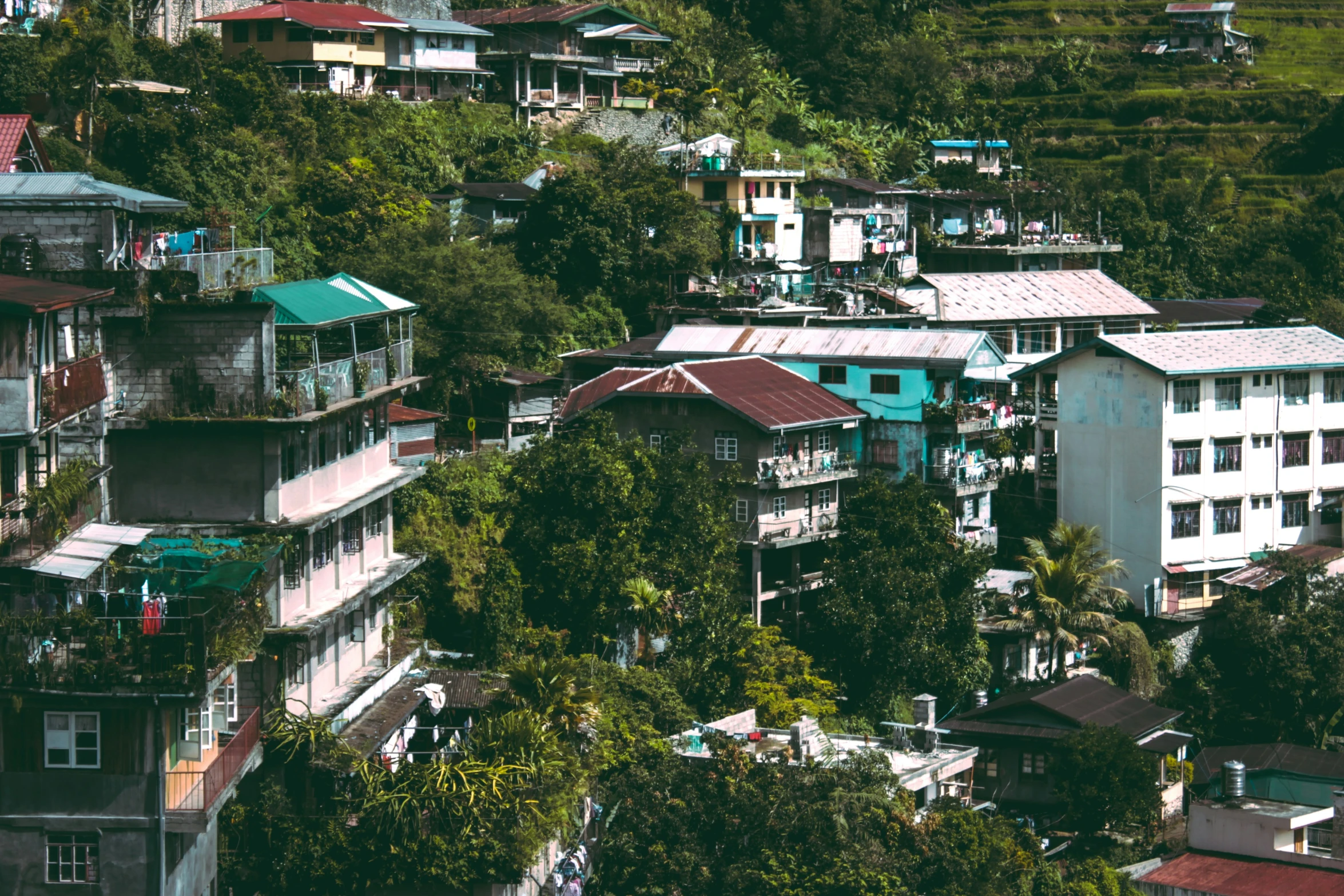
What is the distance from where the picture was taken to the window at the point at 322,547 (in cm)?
3167

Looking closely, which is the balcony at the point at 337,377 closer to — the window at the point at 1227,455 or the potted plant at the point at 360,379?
the potted plant at the point at 360,379

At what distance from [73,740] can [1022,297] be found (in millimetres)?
45238

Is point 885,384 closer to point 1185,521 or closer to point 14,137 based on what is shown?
point 1185,521

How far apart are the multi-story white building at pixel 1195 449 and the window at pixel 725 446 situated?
1085 cm

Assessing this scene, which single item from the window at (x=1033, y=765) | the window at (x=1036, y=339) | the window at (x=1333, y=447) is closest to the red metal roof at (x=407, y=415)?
the window at (x=1033, y=765)

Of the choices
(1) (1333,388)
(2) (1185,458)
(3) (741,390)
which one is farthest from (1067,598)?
(1) (1333,388)

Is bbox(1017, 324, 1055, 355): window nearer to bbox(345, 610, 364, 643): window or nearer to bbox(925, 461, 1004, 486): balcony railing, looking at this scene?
bbox(925, 461, 1004, 486): balcony railing

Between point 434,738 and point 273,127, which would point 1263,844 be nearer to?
point 434,738

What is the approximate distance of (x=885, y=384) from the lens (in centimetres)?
4966

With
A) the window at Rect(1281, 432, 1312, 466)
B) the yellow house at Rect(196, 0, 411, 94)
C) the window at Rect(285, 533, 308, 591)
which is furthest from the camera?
the yellow house at Rect(196, 0, 411, 94)

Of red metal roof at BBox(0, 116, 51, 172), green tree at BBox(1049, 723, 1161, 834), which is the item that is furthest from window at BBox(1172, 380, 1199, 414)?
red metal roof at BBox(0, 116, 51, 172)

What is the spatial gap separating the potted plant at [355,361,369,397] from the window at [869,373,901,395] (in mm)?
19297

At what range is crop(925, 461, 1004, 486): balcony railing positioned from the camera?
4903 cm

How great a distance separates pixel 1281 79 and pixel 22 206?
7847 centimetres
